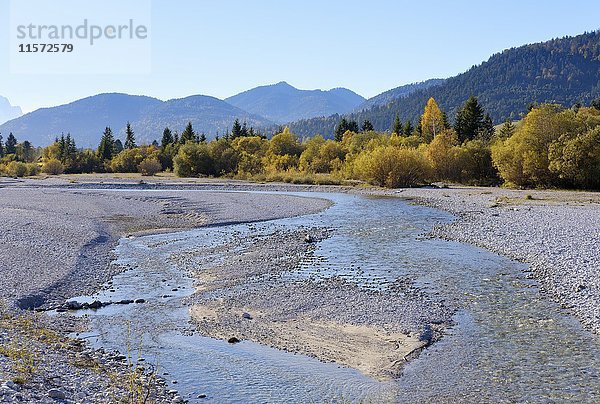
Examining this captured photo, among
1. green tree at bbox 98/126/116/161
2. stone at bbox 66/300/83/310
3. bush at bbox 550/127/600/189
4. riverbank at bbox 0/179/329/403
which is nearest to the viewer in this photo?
riverbank at bbox 0/179/329/403

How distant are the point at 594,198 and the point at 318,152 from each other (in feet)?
154

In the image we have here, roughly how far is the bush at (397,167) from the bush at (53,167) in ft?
199

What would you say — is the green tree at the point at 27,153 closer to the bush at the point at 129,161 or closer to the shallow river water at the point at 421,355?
the bush at the point at 129,161

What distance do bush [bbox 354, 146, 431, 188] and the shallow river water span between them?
3915cm

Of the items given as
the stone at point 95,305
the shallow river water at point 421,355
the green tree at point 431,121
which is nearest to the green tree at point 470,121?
the green tree at point 431,121

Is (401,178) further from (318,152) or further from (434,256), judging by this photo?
(434,256)

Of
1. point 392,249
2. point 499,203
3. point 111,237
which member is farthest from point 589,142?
point 111,237

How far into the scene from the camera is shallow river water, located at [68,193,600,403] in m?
9.12

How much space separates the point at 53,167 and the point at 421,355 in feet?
315

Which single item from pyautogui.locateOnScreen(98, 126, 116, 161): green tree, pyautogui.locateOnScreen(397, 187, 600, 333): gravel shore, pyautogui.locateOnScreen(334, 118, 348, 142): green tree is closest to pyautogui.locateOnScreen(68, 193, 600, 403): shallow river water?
pyautogui.locateOnScreen(397, 187, 600, 333): gravel shore

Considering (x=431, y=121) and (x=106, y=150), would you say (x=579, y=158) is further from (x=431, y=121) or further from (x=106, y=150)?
(x=106, y=150)

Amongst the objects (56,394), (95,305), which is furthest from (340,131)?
(56,394)

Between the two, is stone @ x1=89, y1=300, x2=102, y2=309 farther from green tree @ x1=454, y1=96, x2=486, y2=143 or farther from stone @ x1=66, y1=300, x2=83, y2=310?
green tree @ x1=454, y1=96, x2=486, y2=143

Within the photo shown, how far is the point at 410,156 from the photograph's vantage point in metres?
59.1
